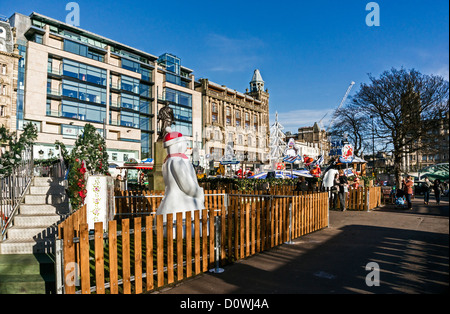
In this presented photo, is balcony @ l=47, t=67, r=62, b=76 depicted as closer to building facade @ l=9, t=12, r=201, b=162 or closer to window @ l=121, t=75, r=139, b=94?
building facade @ l=9, t=12, r=201, b=162

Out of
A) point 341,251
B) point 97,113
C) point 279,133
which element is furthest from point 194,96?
point 341,251

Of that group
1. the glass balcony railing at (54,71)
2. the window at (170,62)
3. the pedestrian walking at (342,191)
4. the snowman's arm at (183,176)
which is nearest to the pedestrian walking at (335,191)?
the pedestrian walking at (342,191)

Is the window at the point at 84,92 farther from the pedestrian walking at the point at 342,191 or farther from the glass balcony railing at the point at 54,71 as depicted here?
the pedestrian walking at the point at 342,191

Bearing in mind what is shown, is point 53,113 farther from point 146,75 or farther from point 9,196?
point 9,196

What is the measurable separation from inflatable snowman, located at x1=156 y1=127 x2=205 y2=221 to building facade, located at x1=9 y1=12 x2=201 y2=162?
29.4 m

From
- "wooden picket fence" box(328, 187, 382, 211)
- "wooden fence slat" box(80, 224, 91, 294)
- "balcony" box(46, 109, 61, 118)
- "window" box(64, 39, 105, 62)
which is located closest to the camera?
"wooden fence slat" box(80, 224, 91, 294)

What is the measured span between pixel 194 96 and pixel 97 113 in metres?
22.4

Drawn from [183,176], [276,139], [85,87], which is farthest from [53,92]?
[183,176]

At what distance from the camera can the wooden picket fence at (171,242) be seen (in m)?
3.88

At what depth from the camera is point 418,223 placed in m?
10.5

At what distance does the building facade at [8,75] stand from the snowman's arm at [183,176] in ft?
136

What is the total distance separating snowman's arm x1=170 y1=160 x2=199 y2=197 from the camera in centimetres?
740

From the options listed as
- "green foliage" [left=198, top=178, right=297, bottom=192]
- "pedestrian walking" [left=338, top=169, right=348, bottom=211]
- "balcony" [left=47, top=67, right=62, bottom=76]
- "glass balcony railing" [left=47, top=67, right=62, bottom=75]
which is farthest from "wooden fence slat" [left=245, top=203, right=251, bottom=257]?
"glass balcony railing" [left=47, top=67, right=62, bottom=75]
